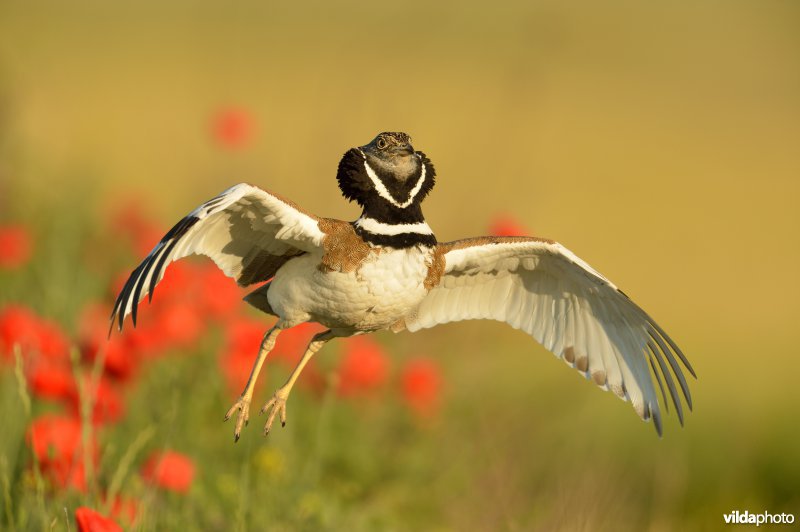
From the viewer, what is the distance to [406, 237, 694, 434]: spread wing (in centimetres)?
445

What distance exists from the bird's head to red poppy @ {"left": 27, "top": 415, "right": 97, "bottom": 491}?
151 cm

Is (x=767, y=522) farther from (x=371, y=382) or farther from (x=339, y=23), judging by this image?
(x=339, y=23)

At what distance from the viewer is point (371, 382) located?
582cm

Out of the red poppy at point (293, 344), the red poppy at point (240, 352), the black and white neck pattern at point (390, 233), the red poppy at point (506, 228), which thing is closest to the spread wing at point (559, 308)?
the red poppy at point (506, 228)

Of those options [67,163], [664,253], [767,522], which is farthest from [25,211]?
[664,253]

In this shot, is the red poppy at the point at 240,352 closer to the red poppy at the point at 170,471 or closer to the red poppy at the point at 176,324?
the red poppy at the point at 176,324

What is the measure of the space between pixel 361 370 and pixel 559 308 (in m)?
1.43

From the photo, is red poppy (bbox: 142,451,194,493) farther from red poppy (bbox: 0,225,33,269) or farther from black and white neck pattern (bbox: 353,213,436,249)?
red poppy (bbox: 0,225,33,269)

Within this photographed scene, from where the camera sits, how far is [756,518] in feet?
20.4

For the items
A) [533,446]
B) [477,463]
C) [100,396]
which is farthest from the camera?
[533,446]

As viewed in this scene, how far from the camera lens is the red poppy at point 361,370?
228 inches

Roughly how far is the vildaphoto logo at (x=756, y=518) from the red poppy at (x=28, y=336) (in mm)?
3887

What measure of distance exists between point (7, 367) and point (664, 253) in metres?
11.3

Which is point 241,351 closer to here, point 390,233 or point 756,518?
point 390,233
